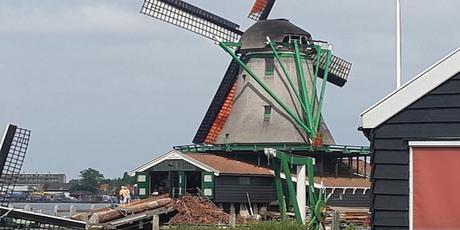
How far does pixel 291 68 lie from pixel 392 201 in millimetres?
31612

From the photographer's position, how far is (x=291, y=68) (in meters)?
41.8

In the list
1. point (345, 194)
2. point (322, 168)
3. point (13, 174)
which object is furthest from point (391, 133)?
point (322, 168)

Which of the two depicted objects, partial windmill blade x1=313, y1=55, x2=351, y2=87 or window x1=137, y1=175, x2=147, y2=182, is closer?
window x1=137, y1=175, x2=147, y2=182

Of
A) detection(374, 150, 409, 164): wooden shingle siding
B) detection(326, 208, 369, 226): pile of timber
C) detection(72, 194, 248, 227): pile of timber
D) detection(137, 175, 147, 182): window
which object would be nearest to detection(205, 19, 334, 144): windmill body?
detection(137, 175, 147, 182): window

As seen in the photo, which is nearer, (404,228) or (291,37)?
(404,228)

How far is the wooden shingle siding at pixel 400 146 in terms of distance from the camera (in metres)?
10.3

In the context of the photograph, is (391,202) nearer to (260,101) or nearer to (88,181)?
(260,101)

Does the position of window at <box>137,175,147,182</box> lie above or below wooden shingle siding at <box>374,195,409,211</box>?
above

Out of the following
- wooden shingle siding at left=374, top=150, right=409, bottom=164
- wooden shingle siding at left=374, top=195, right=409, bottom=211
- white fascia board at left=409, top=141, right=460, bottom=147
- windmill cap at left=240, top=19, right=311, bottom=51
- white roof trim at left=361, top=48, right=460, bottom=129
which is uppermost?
windmill cap at left=240, top=19, right=311, bottom=51

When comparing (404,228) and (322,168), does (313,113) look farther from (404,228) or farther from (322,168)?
(404,228)

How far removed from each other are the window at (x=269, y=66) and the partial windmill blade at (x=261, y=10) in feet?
16.8

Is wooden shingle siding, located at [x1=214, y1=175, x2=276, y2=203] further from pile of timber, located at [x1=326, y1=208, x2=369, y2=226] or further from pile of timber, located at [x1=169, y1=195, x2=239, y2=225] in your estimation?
pile of timber, located at [x1=326, y1=208, x2=369, y2=226]

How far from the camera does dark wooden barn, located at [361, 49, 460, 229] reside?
1021 centimetres

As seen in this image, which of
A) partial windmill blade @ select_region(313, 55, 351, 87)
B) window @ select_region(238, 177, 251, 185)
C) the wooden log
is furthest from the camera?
partial windmill blade @ select_region(313, 55, 351, 87)
